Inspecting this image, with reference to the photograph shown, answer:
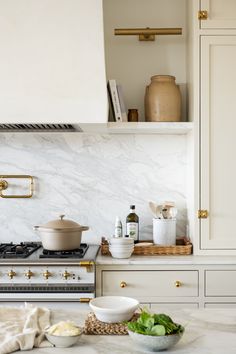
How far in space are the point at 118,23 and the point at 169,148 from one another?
0.97 meters

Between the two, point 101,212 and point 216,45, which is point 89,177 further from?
point 216,45

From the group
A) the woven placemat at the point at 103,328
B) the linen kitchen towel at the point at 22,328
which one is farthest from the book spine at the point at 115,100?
the woven placemat at the point at 103,328

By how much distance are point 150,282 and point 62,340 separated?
1.52 meters

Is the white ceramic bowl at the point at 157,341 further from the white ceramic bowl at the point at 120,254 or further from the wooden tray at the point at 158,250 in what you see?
the wooden tray at the point at 158,250

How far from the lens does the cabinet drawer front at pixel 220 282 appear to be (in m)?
2.98

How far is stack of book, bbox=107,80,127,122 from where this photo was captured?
3273 mm

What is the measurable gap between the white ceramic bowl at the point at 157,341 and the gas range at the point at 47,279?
145 cm

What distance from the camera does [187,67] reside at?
11.4ft

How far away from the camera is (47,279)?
9.51ft

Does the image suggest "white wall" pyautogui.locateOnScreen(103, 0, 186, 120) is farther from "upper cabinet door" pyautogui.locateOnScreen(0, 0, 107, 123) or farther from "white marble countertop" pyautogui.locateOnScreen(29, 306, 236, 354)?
"white marble countertop" pyautogui.locateOnScreen(29, 306, 236, 354)

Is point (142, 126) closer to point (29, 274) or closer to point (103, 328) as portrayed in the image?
point (29, 274)

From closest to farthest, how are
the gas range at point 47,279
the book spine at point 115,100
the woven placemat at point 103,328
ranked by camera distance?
1. the woven placemat at point 103,328
2. the gas range at point 47,279
3. the book spine at point 115,100

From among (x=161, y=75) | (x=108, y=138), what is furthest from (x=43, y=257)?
(x=161, y=75)

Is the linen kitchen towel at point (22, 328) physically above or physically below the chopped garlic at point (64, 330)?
below
